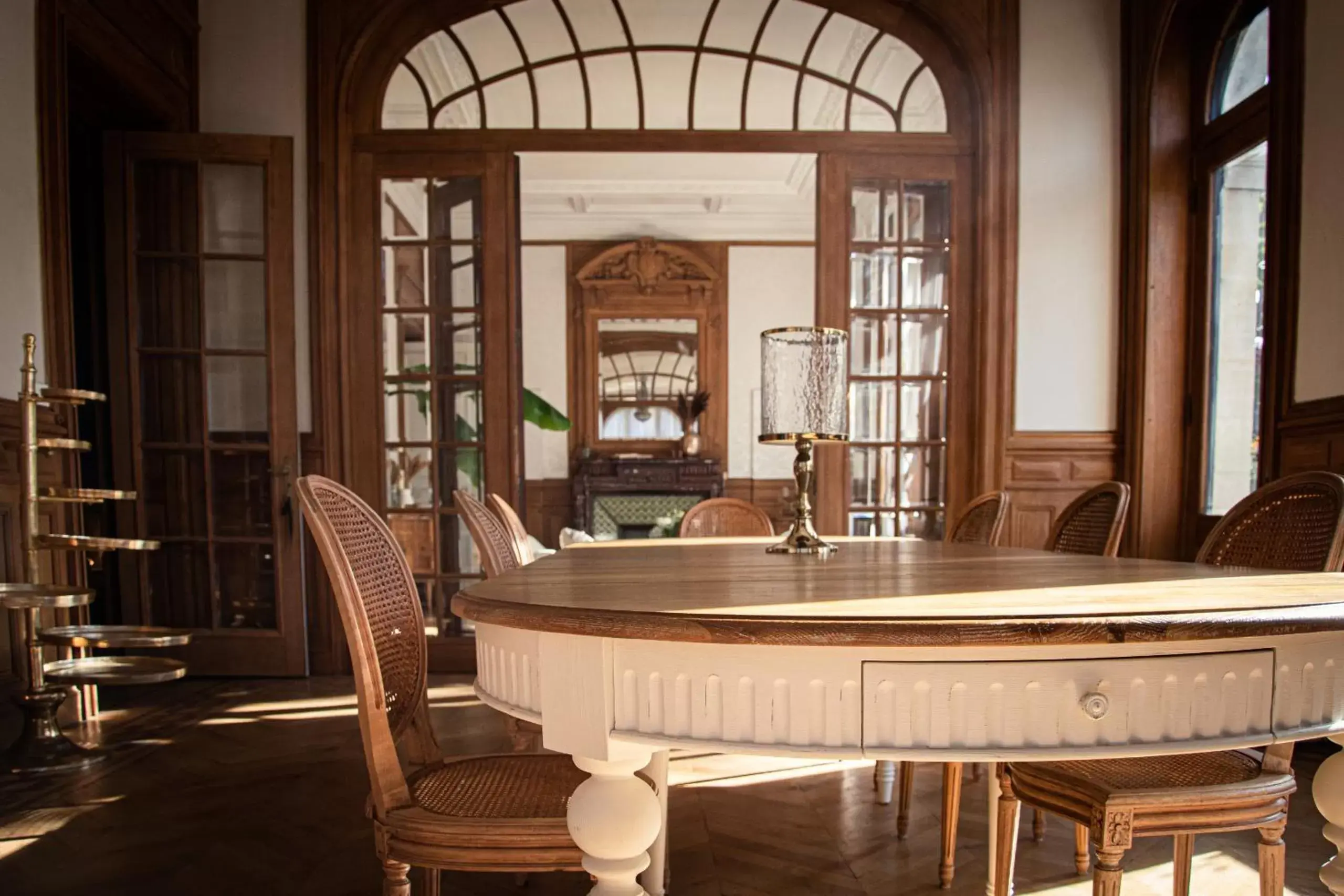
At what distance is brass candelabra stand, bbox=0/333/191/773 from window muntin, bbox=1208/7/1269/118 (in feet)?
15.2

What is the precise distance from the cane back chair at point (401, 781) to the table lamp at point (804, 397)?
81 cm

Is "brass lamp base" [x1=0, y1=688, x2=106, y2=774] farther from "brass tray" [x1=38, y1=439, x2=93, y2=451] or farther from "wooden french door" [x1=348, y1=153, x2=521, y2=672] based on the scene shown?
"wooden french door" [x1=348, y1=153, x2=521, y2=672]

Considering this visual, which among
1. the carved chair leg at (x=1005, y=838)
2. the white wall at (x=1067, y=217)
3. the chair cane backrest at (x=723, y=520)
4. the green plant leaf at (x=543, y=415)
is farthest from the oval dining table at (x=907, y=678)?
the green plant leaf at (x=543, y=415)

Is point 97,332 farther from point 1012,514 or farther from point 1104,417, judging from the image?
point 1104,417

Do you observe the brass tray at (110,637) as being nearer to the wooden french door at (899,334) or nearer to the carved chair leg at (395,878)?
the carved chair leg at (395,878)

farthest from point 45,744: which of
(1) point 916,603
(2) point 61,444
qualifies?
(1) point 916,603

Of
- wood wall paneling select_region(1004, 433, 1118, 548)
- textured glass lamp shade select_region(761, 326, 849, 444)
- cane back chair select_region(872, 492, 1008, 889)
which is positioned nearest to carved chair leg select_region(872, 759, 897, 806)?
cane back chair select_region(872, 492, 1008, 889)

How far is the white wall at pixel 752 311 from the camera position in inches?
345

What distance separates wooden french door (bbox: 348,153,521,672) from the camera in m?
4.25

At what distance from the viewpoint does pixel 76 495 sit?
304 cm

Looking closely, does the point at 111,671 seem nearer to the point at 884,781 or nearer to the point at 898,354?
the point at 884,781

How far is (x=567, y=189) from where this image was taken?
26.8 feet

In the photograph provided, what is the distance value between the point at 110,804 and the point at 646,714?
Answer: 7.21ft

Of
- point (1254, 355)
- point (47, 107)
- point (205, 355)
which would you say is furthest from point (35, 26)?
point (1254, 355)
